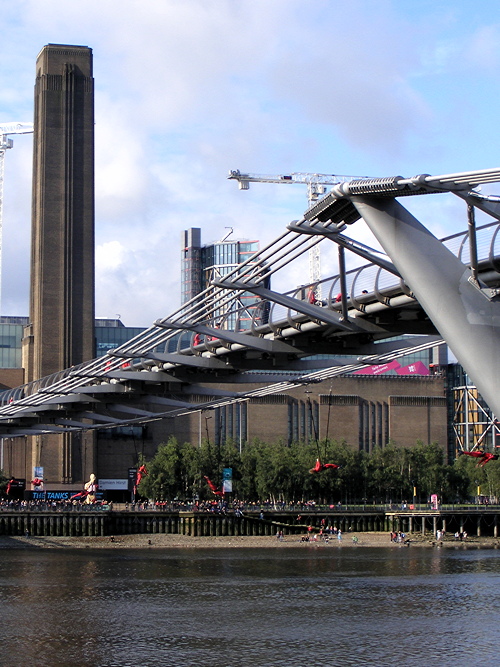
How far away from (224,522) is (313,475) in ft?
55.2

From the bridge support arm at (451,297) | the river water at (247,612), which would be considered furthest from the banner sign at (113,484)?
the bridge support arm at (451,297)

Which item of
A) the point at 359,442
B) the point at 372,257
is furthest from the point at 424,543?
the point at 372,257

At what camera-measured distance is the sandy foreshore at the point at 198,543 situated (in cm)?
8475

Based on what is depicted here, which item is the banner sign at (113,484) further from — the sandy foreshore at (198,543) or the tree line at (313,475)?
the sandy foreshore at (198,543)

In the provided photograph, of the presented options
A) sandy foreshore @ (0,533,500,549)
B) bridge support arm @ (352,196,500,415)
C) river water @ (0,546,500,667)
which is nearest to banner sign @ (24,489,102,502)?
sandy foreshore @ (0,533,500,549)

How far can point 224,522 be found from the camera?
3600 inches

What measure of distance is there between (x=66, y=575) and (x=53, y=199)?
61.0 m

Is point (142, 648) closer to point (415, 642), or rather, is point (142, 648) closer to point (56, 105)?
point (415, 642)

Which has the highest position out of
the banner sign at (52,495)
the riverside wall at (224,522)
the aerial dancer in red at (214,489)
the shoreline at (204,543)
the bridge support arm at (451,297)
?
the bridge support arm at (451,297)

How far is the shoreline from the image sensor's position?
278ft

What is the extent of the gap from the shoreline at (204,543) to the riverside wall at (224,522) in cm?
140

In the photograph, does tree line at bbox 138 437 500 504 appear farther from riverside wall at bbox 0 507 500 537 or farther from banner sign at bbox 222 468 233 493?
riverside wall at bbox 0 507 500 537

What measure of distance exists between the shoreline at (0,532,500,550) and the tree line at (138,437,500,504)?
13.8 metres

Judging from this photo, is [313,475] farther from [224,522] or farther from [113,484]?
[113,484]
